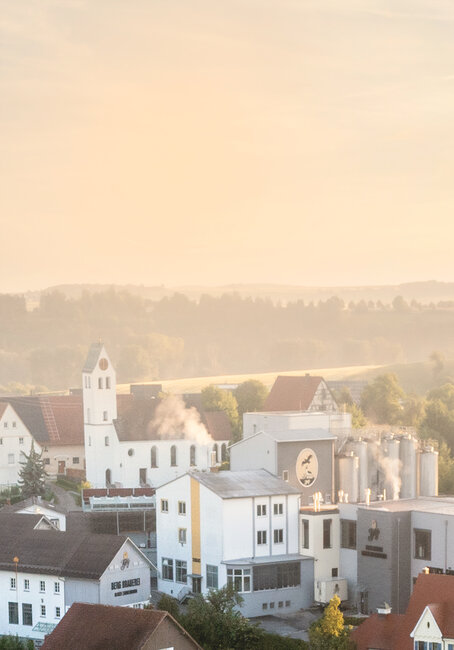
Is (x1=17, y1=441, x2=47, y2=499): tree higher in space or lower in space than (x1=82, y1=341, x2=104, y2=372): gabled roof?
lower

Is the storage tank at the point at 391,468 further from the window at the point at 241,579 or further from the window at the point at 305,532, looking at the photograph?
the window at the point at 241,579

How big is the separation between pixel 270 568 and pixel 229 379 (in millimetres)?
93261

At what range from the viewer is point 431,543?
60812 mm

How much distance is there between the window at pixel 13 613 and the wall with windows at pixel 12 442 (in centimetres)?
3194

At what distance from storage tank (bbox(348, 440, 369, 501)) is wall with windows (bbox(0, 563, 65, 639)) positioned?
1906 cm

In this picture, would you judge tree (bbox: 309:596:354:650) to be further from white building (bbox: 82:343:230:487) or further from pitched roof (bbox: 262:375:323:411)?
pitched roof (bbox: 262:375:323:411)

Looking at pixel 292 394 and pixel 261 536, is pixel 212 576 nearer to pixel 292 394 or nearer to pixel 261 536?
pixel 261 536

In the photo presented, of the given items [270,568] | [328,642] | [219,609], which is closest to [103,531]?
[270,568]

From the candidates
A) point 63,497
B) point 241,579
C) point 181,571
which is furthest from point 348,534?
point 63,497

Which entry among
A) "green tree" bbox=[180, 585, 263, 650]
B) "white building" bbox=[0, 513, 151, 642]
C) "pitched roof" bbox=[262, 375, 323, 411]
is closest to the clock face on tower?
"white building" bbox=[0, 513, 151, 642]

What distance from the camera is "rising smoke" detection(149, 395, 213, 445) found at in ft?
293

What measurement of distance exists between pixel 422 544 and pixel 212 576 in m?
9.44

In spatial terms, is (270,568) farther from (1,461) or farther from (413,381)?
(413,381)

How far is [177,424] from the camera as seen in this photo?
89.8 m
